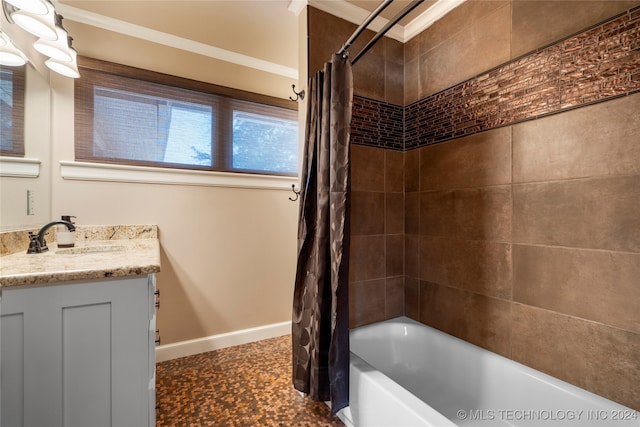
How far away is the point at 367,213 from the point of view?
1.81 metres

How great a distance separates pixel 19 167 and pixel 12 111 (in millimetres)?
288

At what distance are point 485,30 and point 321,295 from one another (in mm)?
1738

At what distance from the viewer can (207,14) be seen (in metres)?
1.80

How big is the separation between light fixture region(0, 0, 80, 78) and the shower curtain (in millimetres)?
1356

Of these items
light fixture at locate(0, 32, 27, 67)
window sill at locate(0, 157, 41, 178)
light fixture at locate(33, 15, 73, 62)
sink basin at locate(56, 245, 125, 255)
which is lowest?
sink basin at locate(56, 245, 125, 255)

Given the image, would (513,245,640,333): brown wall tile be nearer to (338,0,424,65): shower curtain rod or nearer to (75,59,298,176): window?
(338,0,424,65): shower curtain rod

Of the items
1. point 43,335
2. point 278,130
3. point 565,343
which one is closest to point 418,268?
point 565,343

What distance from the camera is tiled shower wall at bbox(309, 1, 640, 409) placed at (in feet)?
3.45

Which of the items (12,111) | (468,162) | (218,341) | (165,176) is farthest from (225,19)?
(218,341)

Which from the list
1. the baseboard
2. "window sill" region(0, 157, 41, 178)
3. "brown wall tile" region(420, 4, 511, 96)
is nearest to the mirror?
Answer: "window sill" region(0, 157, 41, 178)

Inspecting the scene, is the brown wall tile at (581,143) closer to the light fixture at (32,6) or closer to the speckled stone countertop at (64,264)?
the speckled stone countertop at (64,264)

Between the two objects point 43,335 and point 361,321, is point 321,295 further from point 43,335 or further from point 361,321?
point 43,335

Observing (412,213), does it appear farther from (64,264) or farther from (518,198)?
(64,264)

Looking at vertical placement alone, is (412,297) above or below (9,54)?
below
